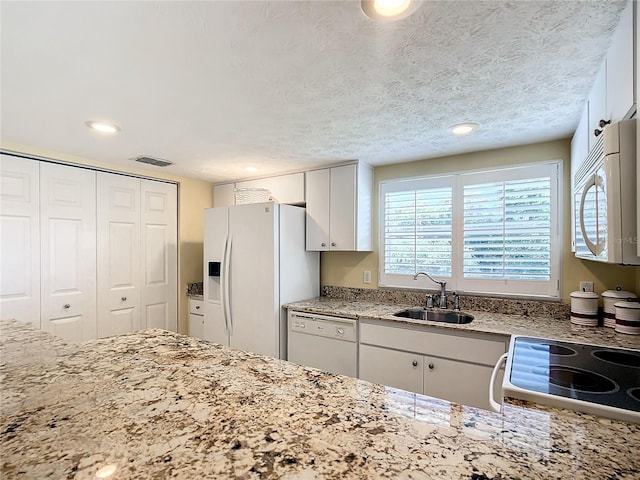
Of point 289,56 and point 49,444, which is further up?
point 289,56

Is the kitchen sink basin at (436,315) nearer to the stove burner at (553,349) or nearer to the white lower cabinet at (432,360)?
the white lower cabinet at (432,360)

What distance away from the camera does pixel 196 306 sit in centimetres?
353

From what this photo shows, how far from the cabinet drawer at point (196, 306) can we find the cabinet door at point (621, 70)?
342 cm

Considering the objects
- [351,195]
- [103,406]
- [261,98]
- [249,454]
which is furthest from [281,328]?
[249,454]

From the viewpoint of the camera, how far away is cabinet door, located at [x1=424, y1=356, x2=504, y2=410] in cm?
207

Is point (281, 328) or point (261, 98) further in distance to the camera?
point (281, 328)

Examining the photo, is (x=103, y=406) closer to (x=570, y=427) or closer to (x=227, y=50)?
(x=570, y=427)

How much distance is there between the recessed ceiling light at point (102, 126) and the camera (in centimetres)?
207

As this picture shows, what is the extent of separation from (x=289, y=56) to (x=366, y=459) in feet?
4.57

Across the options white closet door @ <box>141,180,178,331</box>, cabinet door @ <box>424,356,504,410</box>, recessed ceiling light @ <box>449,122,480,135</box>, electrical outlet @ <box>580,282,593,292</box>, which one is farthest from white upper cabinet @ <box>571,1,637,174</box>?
white closet door @ <box>141,180,178,331</box>

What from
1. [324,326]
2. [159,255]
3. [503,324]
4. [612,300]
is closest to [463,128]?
[503,324]

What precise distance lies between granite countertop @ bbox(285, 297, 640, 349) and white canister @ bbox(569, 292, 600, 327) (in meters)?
0.05

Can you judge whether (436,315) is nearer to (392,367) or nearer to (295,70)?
(392,367)

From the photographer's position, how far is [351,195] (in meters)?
2.98
